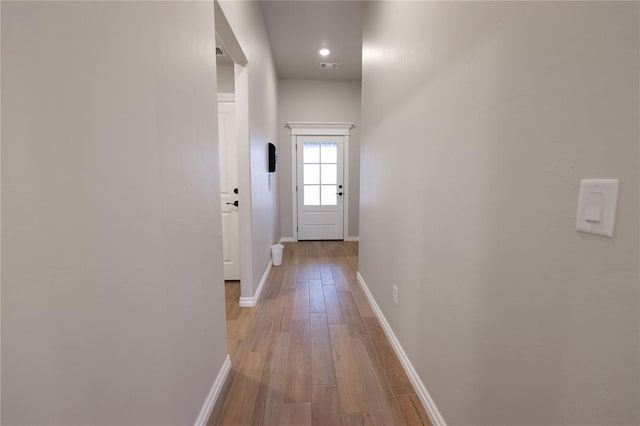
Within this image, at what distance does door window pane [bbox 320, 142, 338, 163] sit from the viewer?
206 inches

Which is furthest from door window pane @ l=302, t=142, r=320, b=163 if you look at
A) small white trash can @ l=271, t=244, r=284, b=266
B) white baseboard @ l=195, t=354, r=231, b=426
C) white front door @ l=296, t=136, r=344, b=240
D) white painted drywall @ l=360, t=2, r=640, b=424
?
white baseboard @ l=195, t=354, r=231, b=426

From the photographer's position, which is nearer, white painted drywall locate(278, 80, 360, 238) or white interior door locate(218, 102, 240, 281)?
white interior door locate(218, 102, 240, 281)

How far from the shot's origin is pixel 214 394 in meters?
1.47

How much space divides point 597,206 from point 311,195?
4.84 meters

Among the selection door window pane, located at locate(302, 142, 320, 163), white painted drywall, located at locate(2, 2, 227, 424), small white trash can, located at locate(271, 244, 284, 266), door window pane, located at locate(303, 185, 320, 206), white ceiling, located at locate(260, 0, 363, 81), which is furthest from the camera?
door window pane, located at locate(303, 185, 320, 206)

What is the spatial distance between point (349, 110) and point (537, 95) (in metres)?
4.74

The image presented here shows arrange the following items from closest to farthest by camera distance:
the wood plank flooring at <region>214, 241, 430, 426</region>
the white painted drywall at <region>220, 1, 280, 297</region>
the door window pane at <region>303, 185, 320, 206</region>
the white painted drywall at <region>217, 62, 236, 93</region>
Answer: the wood plank flooring at <region>214, 241, 430, 426</region> → the white painted drywall at <region>220, 1, 280, 297</region> → the white painted drywall at <region>217, 62, 236, 93</region> → the door window pane at <region>303, 185, 320, 206</region>

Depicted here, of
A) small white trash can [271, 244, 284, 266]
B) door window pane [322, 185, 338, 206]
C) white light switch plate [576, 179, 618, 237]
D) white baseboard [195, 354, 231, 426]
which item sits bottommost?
white baseboard [195, 354, 231, 426]

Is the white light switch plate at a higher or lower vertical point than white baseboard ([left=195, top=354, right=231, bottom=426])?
higher

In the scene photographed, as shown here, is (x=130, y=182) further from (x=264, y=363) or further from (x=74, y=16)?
(x=264, y=363)

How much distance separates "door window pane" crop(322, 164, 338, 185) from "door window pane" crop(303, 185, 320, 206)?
20cm

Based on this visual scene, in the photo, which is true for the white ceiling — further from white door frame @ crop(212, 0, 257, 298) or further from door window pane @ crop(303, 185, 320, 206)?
door window pane @ crop(303, 185, 320, 206)

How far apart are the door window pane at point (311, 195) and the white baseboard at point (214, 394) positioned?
3.79 metres

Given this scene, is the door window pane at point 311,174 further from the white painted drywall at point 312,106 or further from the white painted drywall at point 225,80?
the white painted drywall at point 225,80
